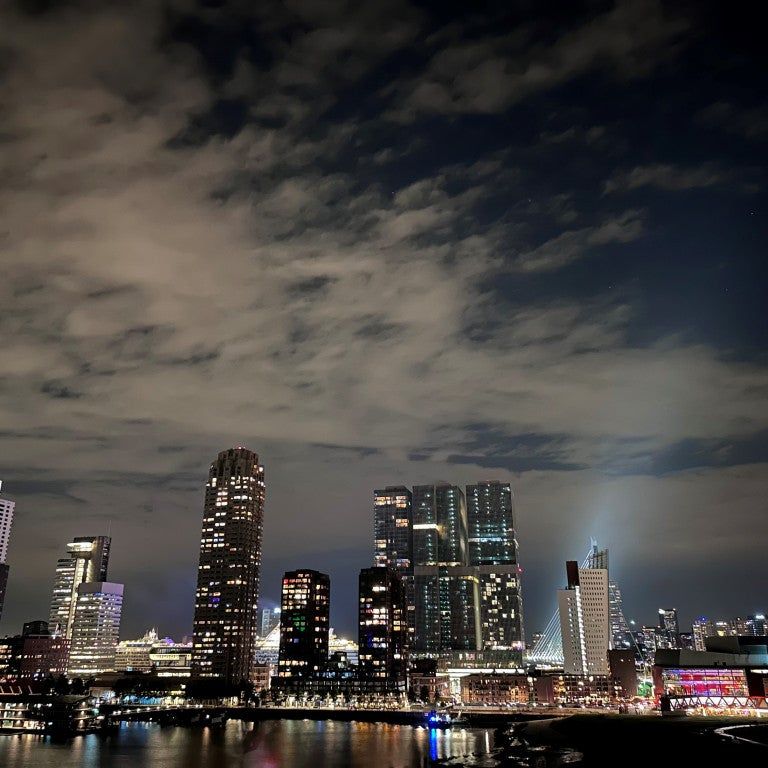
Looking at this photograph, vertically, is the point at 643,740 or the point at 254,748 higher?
the point at 643,740

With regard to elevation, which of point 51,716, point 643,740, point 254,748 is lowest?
point 254,748

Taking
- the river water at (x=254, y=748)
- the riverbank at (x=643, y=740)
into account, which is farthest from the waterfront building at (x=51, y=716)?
the riverbank at (x=643, y=740)

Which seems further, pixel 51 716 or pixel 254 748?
pixel 51 716

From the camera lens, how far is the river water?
113 m

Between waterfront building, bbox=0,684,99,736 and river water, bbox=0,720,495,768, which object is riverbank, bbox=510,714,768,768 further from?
waterfront building, bbox=0,684,99,736

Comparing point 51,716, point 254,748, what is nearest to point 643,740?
point 254,748

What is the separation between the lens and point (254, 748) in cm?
13462

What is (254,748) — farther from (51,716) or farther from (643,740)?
(643,740)

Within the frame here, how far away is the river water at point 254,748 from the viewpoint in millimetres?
113062

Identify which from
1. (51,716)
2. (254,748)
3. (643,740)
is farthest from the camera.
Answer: (51,716)

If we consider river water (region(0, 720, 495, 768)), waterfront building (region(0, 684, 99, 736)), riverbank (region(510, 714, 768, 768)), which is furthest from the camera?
waterfront building (region(0, 684, 99, 736))

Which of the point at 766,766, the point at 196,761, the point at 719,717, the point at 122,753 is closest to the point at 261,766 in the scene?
the point at 196,761

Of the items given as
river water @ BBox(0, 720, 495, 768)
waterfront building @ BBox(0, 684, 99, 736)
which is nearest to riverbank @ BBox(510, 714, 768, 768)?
river water @ BBox(0, 720, 495, 768)

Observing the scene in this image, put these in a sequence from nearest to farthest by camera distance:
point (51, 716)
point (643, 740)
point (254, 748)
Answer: point (643, 740)
point (254, 748)
point (51, 716)
